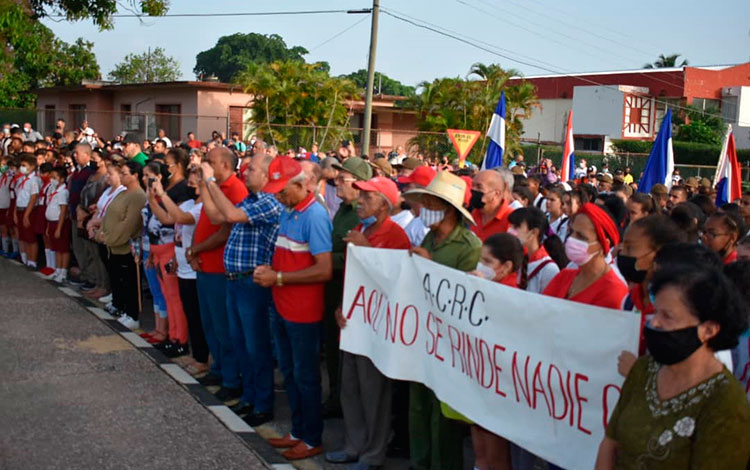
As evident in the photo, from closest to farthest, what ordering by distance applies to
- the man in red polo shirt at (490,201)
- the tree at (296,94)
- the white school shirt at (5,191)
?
1. the man in red polo shirt at (490,201)
2. the white school shirt at (5,191)
3. the tree at (296,94)

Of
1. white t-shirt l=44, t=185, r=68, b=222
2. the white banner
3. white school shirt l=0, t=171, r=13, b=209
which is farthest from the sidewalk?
white school shirt l=0, t=171, r=13, b=209

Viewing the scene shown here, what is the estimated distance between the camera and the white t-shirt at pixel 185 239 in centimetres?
784

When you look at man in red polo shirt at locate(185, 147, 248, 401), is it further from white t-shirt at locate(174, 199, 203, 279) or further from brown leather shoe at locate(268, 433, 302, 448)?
brown leather shoe at locate(268, 433, 302, 448)

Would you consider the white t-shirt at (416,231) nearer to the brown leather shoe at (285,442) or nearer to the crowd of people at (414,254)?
the crowd of people at (414,254)

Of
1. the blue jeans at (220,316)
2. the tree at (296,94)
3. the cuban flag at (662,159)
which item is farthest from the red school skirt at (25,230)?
the tree at (296,94)

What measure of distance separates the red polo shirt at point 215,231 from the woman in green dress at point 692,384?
14.8ft

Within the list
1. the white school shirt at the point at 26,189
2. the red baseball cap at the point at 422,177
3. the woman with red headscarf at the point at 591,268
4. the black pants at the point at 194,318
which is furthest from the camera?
the white school shirt at the point at 26,189

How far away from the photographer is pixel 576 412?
13.1ft

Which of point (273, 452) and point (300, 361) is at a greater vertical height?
point (300, 361)

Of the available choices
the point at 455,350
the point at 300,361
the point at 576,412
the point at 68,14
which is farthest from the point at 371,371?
the point at 68,14

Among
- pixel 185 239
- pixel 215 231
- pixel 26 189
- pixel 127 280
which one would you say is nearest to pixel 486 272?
pixel 215 231

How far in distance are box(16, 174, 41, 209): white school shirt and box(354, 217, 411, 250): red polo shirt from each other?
889 cm

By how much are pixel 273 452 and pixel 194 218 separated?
2.68 meters

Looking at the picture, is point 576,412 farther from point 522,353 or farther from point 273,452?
point 273,452
